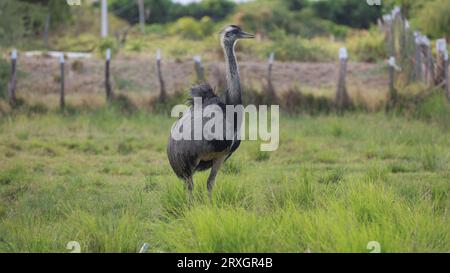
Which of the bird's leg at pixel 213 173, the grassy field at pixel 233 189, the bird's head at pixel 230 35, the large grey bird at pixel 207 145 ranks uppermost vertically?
the bird's head at pixel 230 35

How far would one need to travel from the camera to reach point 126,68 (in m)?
20.5

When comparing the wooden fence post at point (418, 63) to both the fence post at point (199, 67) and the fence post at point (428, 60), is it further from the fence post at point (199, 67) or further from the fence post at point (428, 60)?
the fence post at point (199, 67)

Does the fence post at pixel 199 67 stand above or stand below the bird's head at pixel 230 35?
below

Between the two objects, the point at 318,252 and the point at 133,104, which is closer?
the point at 318,252

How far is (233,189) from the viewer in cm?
752

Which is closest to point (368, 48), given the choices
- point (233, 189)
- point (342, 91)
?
point (342, 91)

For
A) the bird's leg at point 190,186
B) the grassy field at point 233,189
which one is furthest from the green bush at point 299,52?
the bird's leg at point 190,186

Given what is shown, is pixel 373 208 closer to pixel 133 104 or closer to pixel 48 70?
pixel 133 104

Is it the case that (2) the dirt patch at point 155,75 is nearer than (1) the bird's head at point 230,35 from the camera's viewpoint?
No

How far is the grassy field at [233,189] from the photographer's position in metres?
5.90

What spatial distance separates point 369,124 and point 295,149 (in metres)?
2.43

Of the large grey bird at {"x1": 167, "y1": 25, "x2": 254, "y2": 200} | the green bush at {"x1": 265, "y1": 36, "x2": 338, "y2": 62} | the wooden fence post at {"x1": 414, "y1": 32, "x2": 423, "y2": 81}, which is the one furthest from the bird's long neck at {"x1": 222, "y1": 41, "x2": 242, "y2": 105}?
the green bush at {"x1": 265, "y1": 36, "x2": 338, "y2": 62}
